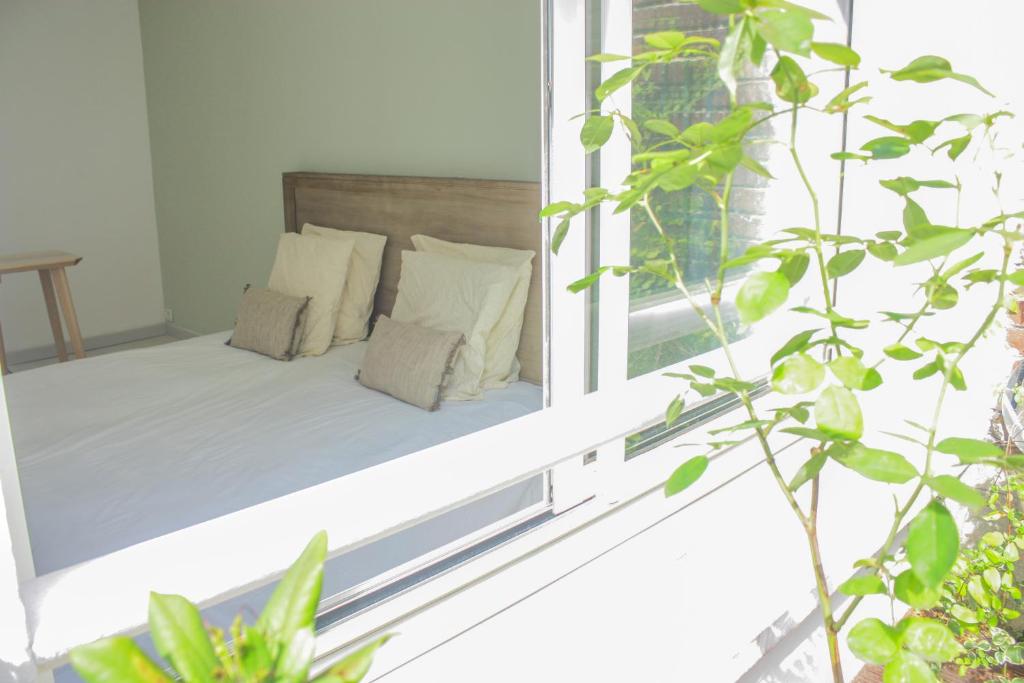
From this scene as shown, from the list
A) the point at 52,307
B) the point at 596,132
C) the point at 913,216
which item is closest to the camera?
the point at 913,216

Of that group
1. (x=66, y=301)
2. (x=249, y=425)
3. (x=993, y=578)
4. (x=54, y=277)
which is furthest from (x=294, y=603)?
(x=54, y=277)

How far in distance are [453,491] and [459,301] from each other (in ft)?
5.02

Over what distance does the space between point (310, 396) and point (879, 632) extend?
2196mm

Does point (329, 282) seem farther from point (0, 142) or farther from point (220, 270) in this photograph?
point (0, 142)

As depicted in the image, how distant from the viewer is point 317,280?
3336 millimetres

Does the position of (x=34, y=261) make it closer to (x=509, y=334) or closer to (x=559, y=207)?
(x=509, y=334)

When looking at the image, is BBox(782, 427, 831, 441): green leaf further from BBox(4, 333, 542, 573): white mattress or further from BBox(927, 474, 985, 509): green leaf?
BBox(4, 333, 542, 573): white mattress

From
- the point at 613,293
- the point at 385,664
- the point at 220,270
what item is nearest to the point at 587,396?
the point at 613,293

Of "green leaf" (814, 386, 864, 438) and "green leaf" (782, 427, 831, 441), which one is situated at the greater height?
"green leaf" (814, 386, 864, 438)

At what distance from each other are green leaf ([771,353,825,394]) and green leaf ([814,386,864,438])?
2 centimetres

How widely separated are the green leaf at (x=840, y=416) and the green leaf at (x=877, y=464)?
0.10 feet

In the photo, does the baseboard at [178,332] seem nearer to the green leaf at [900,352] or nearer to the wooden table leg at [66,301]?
the wooden table leg at [66,301]

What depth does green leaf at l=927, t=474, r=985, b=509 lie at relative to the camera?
675 millimetres

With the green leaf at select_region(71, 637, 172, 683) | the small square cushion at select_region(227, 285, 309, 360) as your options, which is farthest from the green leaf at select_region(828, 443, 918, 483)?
the small square cushion at select_region(227, 285, 309, 360)
